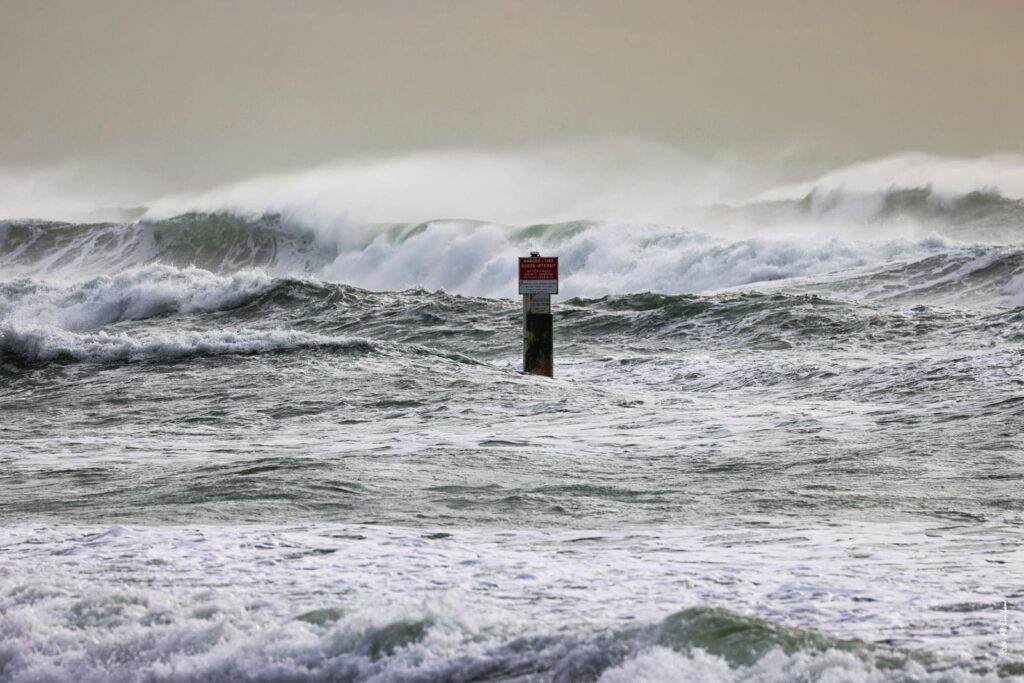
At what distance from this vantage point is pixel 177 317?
68.2ft

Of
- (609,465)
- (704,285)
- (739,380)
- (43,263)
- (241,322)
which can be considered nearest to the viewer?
(609,465)

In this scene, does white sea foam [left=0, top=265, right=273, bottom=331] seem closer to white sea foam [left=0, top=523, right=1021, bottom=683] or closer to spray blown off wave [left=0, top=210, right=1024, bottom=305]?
spray blown off wave [left=0, top=210, right=1024, bottom=305]

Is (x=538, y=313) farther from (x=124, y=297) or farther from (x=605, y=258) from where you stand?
(x=605, y=258)

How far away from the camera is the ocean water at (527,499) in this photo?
3.63 m

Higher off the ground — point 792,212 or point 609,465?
point 792,212

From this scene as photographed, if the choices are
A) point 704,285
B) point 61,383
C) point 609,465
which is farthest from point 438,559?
point 704,285

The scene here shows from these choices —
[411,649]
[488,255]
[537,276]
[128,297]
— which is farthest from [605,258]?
[411,649]

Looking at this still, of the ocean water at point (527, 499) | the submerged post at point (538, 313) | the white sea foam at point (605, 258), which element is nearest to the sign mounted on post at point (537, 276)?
the submerged post at point (538, 313)

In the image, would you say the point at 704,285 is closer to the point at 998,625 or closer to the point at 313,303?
the point at 313,303

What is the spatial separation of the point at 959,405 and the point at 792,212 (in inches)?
1379

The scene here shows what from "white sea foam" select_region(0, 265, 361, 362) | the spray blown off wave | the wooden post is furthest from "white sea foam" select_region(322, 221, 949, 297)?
the wooden post

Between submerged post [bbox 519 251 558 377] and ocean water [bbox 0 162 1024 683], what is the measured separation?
1.79 ft

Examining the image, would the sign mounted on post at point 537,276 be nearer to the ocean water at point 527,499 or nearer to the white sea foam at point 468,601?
the ocean water at point 527,499

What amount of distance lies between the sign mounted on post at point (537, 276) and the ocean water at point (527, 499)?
0.95 m
